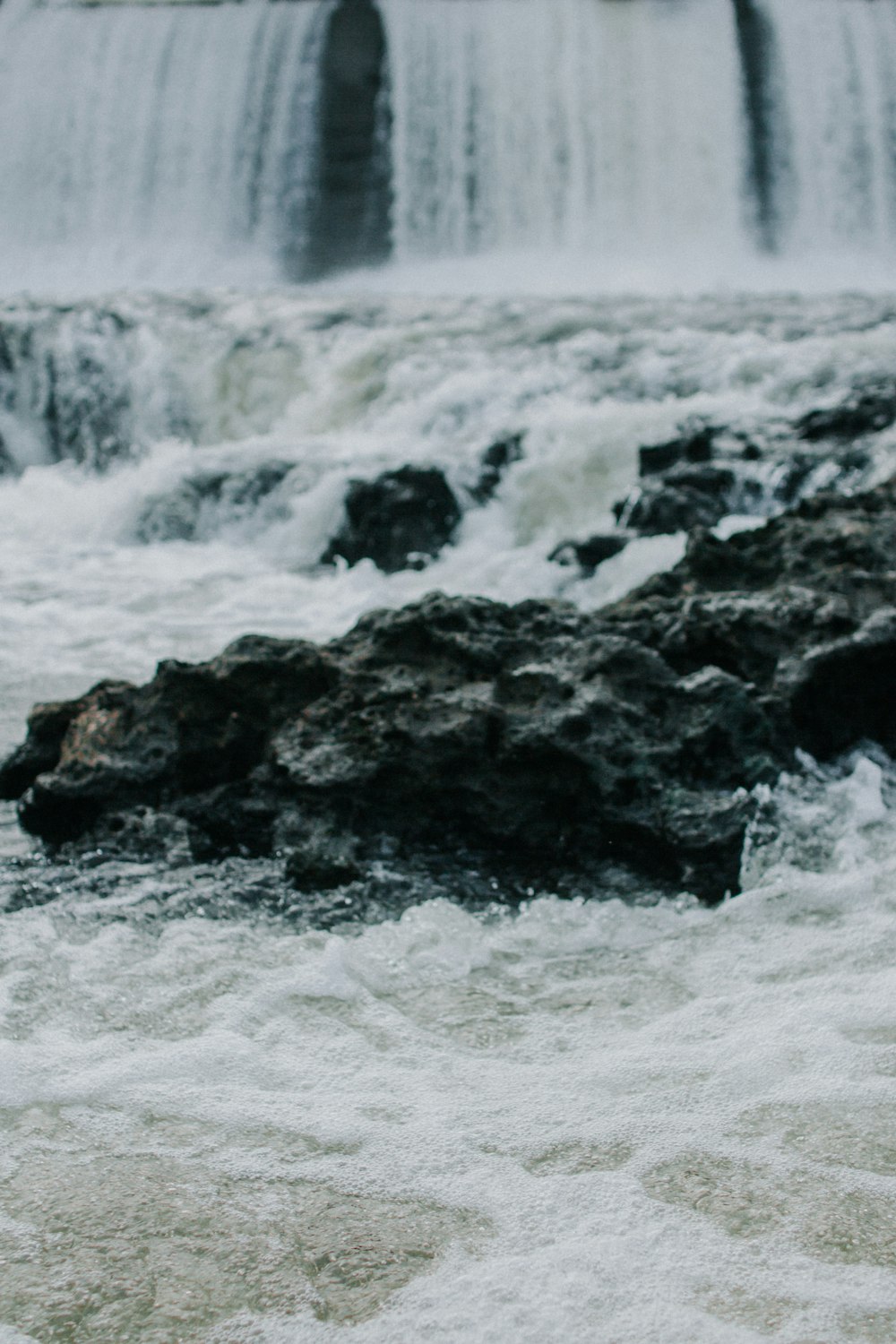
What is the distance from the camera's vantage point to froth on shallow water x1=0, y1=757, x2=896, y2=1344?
190cm

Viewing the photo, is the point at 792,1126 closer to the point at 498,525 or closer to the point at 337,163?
the point at 498,525

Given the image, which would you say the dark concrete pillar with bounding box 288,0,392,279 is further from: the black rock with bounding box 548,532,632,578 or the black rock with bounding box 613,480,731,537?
the black rock with bounding box 548,532,632,578

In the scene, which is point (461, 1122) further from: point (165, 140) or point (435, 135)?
point (165, 140)

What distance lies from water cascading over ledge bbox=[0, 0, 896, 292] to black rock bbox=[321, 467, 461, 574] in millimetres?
16325

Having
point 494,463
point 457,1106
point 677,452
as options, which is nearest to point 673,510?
point 677,452

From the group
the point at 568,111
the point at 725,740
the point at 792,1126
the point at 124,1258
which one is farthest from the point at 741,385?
the point at 568,111

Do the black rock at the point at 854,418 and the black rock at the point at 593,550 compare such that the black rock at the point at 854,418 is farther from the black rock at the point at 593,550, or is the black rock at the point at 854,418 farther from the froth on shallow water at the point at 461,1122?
the froth on shallow water at the point at 461,1122

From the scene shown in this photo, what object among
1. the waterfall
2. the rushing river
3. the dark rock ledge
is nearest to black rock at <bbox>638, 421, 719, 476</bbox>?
the rushing river

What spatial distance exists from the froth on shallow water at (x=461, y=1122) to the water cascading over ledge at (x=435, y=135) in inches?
904

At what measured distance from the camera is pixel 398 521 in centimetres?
950

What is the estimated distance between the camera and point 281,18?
2612cm

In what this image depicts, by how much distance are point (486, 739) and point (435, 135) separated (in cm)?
2408

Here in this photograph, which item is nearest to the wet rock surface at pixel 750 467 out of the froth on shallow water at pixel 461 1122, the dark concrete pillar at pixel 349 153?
the froth on shallow water at pixel 461 1122

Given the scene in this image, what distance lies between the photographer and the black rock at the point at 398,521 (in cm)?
939
